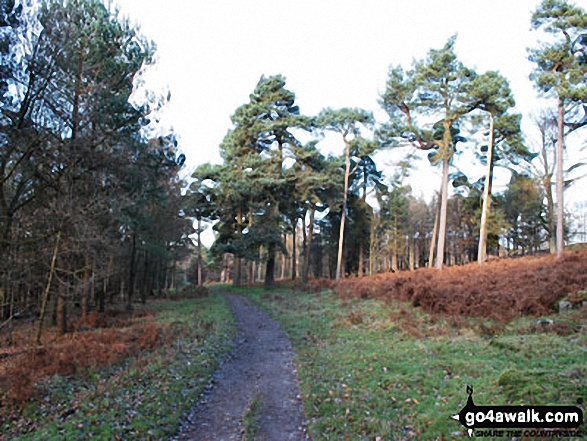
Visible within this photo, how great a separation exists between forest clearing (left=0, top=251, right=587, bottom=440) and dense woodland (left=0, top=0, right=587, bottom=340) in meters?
4.68

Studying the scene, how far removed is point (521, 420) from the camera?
5301 mm

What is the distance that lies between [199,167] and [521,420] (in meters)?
34.3

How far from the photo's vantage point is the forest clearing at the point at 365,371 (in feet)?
20.7

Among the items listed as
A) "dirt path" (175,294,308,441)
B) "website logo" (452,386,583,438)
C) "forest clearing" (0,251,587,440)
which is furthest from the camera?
"dirt path" (175,294,308,441)

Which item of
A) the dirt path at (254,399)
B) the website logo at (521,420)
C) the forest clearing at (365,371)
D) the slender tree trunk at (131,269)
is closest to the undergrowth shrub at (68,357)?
the forest clearing at (365,371)

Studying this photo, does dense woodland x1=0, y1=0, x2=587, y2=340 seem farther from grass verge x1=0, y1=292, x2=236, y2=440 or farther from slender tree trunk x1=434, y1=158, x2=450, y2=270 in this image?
grass verge x1=0, y1=292, x2=236, y2=440

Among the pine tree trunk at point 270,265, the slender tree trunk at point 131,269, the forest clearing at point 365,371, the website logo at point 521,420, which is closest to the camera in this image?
the website logo at point 521,420

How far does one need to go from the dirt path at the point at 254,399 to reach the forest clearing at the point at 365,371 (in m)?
0.27

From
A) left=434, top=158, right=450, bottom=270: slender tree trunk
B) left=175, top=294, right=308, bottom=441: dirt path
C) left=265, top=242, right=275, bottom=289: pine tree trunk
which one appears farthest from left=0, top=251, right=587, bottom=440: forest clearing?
left=265, top=242, right=275, bottom=289: pine tree trunk

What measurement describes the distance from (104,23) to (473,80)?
21.0 metres

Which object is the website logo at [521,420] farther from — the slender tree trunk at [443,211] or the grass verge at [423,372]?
the slender tree trunk at [443,211]

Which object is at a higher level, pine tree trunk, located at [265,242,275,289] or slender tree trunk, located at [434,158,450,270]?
slender tree trunk, located at [434,158,450,270]

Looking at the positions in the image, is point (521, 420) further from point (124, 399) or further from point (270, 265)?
point (270, 265)

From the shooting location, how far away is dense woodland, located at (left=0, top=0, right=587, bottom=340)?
12.5 m
